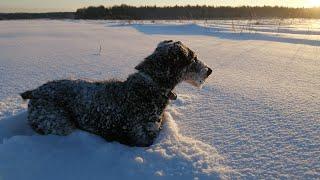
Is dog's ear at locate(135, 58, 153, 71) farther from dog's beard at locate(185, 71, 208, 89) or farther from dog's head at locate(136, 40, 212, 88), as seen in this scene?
dog's beard at locate(185, 71, 208, 89)

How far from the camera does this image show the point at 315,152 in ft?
10.8

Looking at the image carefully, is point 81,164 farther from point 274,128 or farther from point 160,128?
point 274,128

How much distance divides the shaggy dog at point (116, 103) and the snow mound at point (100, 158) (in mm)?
122

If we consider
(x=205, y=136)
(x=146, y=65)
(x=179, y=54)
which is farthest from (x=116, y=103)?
(x=205, y=136)

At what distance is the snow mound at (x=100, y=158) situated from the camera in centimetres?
305

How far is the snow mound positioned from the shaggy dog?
0.12 m

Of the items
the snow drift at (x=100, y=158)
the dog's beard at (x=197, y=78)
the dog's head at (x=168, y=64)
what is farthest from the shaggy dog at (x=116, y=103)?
the dog's beard at (x=197, y=78)

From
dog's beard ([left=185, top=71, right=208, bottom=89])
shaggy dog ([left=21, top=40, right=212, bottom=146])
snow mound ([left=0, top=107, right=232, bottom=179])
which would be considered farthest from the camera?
dog's beard ([left=185, top=71, right=208, bottom=89])

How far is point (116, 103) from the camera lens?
382cm

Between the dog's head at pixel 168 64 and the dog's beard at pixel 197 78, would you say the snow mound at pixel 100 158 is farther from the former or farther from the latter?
the dog's beard at pixel 197 78

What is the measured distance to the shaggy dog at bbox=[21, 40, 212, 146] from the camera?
376 centimetres

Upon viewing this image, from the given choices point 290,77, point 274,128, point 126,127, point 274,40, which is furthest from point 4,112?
point 274,40

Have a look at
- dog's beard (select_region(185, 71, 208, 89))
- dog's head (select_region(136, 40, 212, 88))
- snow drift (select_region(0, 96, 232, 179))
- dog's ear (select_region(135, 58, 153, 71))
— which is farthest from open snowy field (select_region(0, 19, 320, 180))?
dog's ear (select_region(135, 58, 153, 71))

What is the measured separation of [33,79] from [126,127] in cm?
293
